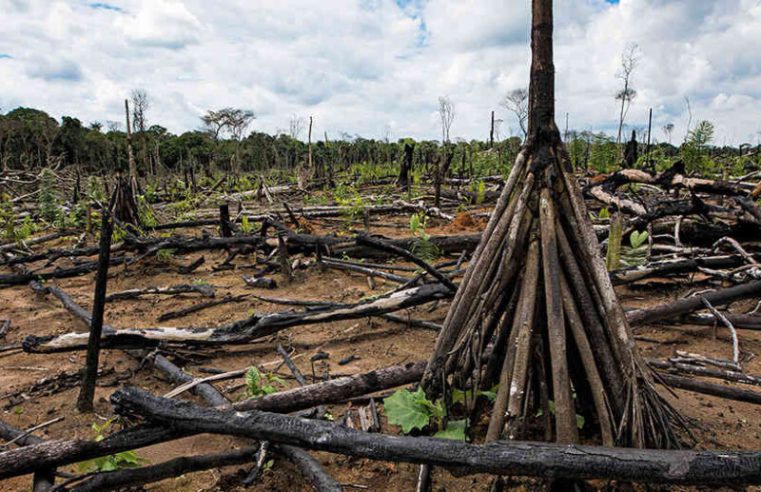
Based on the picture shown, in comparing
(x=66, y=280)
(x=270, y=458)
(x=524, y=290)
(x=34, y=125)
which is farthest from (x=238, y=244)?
(x=34, y=125)

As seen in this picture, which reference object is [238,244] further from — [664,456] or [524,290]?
[664,456]

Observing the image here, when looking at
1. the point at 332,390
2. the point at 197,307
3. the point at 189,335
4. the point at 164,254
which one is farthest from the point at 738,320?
the point at 164,254

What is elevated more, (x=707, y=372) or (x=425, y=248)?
(x=425, y=248)

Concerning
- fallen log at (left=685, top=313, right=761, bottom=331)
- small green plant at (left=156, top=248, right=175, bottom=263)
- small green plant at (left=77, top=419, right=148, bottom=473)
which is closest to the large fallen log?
small green plant at (left=77, top=419, right=148, bottom=473)

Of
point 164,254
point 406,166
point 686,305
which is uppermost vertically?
point 406,166

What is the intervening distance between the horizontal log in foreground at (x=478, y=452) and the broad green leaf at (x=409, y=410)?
1.44ft

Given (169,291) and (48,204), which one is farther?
(48,204)

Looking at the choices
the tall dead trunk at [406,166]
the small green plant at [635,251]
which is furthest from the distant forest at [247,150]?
the small green plant at [635,251]

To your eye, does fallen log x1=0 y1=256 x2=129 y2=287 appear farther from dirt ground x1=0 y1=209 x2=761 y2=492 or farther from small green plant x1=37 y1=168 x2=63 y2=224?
small green plant x1=37 y1=168 x2=63 y2=224

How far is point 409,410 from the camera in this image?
248 centimetres

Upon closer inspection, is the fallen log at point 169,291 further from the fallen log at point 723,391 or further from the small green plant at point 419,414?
the fallen log at point 723,391

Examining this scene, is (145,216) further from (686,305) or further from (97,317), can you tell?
(686,305)

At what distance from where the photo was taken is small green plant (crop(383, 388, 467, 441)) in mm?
2420

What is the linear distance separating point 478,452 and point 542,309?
3.12 ft
